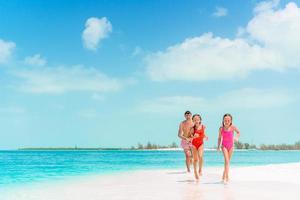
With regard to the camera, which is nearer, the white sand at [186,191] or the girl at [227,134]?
the white sand at [186,191]

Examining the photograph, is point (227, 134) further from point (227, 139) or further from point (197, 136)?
point (197, 136)

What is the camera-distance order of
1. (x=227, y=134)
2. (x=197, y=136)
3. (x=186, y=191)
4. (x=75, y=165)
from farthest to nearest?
1. (x=75, y=165)
2. (x=197, y=136)
3. (x=227, y=134)
4. (x=186, y=191)

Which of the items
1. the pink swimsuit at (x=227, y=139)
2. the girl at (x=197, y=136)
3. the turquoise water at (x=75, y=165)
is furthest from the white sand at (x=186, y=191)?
the turquoise water at (x=75, y=165)

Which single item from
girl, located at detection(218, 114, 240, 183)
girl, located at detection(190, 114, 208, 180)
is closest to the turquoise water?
girl, located at detection(190, 114, 208, 180)

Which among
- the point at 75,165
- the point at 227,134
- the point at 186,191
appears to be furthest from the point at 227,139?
the point at 75,165

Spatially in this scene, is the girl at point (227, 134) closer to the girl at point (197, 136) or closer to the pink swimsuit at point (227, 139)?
the pink swimsuit at point (227, 139)

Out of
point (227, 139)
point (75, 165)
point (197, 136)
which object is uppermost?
point (197, 136)

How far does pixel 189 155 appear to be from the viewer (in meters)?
15.4

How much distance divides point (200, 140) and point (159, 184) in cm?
160

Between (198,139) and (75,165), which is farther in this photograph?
(75,165)

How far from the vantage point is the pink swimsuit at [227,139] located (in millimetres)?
11578

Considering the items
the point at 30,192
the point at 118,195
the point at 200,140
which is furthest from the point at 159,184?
the point at 30,192

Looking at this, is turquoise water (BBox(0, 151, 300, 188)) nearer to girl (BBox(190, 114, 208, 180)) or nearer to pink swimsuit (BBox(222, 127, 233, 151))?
girl (BBox(190, 114, 208, 180))

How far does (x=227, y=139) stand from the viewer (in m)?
11.6
